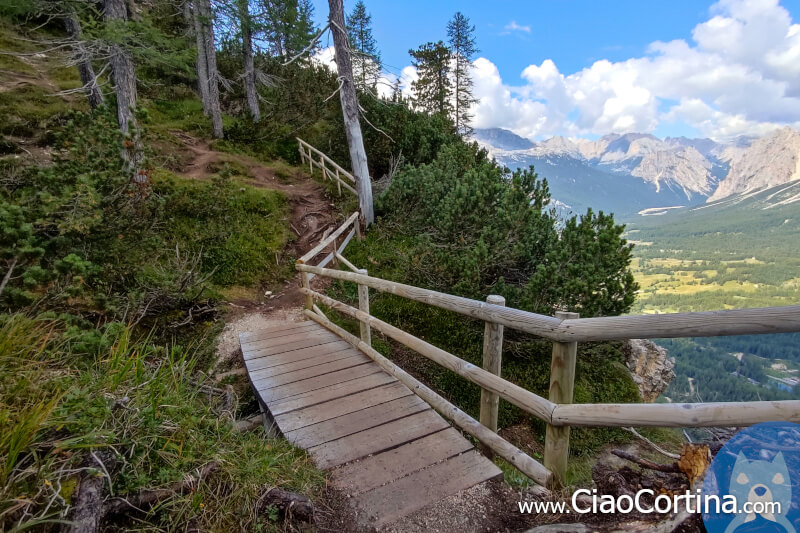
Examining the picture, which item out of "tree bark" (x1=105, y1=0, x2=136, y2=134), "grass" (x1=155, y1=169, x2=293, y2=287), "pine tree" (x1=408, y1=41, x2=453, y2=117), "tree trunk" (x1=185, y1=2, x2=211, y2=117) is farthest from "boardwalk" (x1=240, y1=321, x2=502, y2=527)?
"pine tree" (x1=408, y1=41, x2=453, y2=117)

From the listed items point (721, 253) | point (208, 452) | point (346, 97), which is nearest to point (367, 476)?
point (208, 452)

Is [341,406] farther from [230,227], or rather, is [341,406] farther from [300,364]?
[230,227]

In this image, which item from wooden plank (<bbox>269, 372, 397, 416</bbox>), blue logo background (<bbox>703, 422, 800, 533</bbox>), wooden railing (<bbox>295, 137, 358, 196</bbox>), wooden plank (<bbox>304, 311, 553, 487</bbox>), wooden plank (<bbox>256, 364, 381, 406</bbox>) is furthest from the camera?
wooden railing (<bbox>295, 137, 358, 196</bbox>)

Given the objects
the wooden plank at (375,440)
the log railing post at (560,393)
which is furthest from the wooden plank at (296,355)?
the log railing post at (560,393)

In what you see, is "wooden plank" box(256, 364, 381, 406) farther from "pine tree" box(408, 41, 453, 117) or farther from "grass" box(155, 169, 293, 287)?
"pine tree" box(408, 41, 453, 117)

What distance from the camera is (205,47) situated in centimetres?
1603

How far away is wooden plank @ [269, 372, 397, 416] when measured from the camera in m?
3.35

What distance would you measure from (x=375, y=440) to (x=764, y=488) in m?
2.17

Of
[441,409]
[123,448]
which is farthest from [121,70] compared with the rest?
[441,409]

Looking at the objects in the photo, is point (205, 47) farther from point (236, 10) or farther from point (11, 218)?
point (11, 218)

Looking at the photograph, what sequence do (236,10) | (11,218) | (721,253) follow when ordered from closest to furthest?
(11,218), (236,10), (721,253)

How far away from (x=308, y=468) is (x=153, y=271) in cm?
547

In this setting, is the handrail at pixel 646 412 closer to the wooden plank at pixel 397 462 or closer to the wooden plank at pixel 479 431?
the wooden plank at pixel 479 431

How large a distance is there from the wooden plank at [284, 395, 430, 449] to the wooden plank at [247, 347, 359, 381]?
1216 mm
